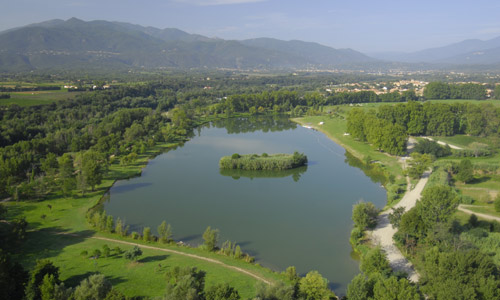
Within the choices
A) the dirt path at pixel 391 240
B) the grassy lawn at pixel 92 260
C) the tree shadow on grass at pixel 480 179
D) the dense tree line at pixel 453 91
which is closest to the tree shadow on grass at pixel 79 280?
the grassy lawn at pixel 92 260

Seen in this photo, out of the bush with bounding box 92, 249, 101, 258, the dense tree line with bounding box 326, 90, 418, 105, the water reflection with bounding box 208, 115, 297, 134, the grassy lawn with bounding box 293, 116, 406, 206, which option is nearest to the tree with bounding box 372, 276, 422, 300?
the bush with bounding box 92, 249, 101, 258

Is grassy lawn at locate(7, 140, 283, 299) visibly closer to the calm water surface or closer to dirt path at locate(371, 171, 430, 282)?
the calm water surface

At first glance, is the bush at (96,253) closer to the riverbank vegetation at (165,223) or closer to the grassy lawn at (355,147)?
the riverbank vegetation at (165,223)

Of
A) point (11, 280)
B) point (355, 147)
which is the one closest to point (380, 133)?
point (355, 147)

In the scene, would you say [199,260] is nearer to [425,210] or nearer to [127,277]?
[127,277]

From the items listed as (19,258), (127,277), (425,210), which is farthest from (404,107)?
(19,258)

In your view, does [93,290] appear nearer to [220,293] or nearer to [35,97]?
[220,293]
